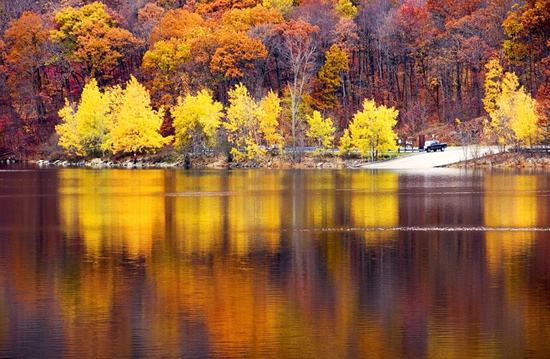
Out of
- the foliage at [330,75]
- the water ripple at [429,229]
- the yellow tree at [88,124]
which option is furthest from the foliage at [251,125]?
the water ripple at [429,229]

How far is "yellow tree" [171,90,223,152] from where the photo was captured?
86.4 metres

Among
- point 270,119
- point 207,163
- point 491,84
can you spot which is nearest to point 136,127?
point 207,163

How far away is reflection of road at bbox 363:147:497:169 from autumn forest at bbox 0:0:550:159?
183cm

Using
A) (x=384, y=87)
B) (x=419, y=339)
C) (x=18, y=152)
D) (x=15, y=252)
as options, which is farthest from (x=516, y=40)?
(x=419, y=339)

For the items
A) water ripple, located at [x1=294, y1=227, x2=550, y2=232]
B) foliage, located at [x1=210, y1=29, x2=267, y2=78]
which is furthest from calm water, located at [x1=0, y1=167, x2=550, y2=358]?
foliage, located at [x1=210, y1=29, x2=267, y2=78]

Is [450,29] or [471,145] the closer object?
[471,145]

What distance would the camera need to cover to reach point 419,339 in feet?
55.0

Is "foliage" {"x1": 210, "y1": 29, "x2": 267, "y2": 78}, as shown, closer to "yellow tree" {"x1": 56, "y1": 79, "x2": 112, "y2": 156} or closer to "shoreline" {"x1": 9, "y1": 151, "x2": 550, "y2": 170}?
"shoreline" {"x1": 9, "y1": 151, "x2": 550, "y2": 170}

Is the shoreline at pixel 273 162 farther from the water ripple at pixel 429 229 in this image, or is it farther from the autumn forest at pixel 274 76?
the water ripple at pixel 429 229

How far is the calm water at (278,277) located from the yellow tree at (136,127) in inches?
1807

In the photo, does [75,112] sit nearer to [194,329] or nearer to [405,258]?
[405,258]

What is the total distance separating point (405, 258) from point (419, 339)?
9120 mm

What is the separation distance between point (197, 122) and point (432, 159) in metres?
23.4

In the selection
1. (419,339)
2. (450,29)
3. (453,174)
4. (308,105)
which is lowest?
(419,339)
